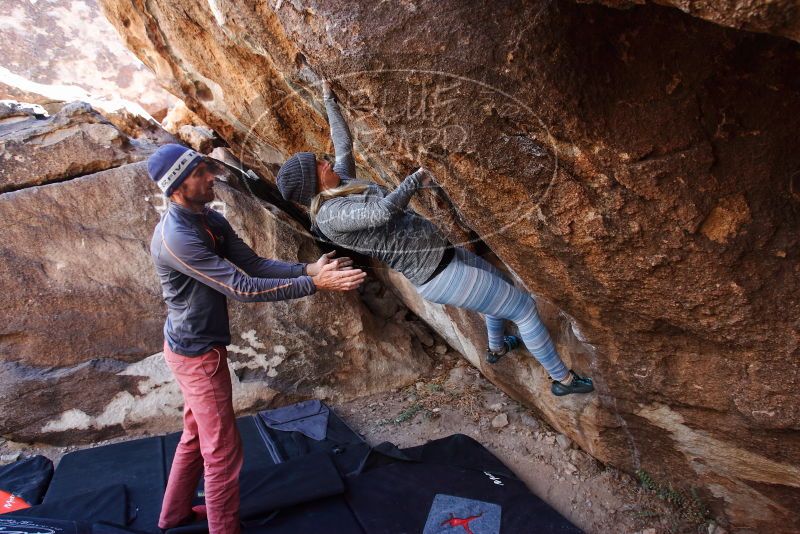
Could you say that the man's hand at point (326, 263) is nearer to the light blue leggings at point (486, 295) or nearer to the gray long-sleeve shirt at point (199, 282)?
the gray long-sleeve shirt at point (199, 282)

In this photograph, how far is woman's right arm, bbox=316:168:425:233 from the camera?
249cm

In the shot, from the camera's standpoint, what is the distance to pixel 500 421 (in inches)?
160

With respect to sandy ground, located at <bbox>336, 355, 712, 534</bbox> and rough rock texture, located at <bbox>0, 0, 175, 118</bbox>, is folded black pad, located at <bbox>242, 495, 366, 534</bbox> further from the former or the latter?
rough rock texture, located at <bbox>0, 0, 175, 118</bbox>

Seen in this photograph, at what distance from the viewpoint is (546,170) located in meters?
2.12

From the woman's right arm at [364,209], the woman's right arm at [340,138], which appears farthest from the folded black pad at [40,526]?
the woman's right arm at [340,138]

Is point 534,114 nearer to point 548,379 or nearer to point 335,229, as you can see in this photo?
point 335,229

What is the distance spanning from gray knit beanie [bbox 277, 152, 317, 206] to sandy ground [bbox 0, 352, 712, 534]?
2318 mm

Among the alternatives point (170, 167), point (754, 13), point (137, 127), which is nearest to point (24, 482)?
point (170, 167)

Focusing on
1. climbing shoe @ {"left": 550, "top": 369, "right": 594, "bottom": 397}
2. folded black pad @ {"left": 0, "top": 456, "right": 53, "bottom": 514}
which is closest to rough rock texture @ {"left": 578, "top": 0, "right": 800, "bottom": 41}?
climbing shoe @ {"left": 550, "top": 369, "right": 594, "bottom": 397}

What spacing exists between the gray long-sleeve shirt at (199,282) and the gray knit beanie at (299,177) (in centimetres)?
41

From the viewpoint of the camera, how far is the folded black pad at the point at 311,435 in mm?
3799

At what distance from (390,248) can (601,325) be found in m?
1.19

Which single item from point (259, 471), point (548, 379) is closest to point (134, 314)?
point (259, 471)

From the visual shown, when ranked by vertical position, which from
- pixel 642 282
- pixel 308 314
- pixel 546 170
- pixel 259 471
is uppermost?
pixel 546 170
